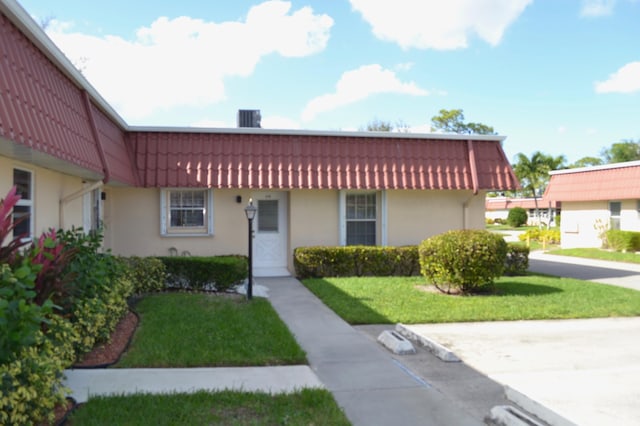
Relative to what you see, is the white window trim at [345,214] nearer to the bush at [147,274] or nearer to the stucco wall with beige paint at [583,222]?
the bush at [147,274]

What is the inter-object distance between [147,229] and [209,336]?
6.45 m

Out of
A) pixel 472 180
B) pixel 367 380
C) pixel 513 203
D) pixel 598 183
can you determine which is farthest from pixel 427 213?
pixel 513 203

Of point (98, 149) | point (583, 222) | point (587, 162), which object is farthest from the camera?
point (587, 162)

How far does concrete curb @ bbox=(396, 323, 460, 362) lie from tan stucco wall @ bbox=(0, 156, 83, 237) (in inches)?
206

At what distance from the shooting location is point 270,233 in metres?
13.5

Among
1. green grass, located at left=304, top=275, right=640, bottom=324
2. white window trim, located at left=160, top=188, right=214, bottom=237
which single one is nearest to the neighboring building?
green grass, located at left=304, top=275, right=640, bottom=324

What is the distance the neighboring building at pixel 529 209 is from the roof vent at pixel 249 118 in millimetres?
29262

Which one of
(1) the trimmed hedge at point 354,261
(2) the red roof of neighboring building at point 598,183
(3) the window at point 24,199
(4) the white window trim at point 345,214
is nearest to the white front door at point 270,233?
(1) the trimmed hedge at point 354,261

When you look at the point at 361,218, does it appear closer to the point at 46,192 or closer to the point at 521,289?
the point at 521,289

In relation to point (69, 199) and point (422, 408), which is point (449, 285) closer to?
point (422, 408)

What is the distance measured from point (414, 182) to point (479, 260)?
3.73m

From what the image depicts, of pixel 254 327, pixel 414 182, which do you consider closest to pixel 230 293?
pixel 254 327

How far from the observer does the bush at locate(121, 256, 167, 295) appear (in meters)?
9.63

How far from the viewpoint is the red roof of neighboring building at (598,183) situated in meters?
20.5
